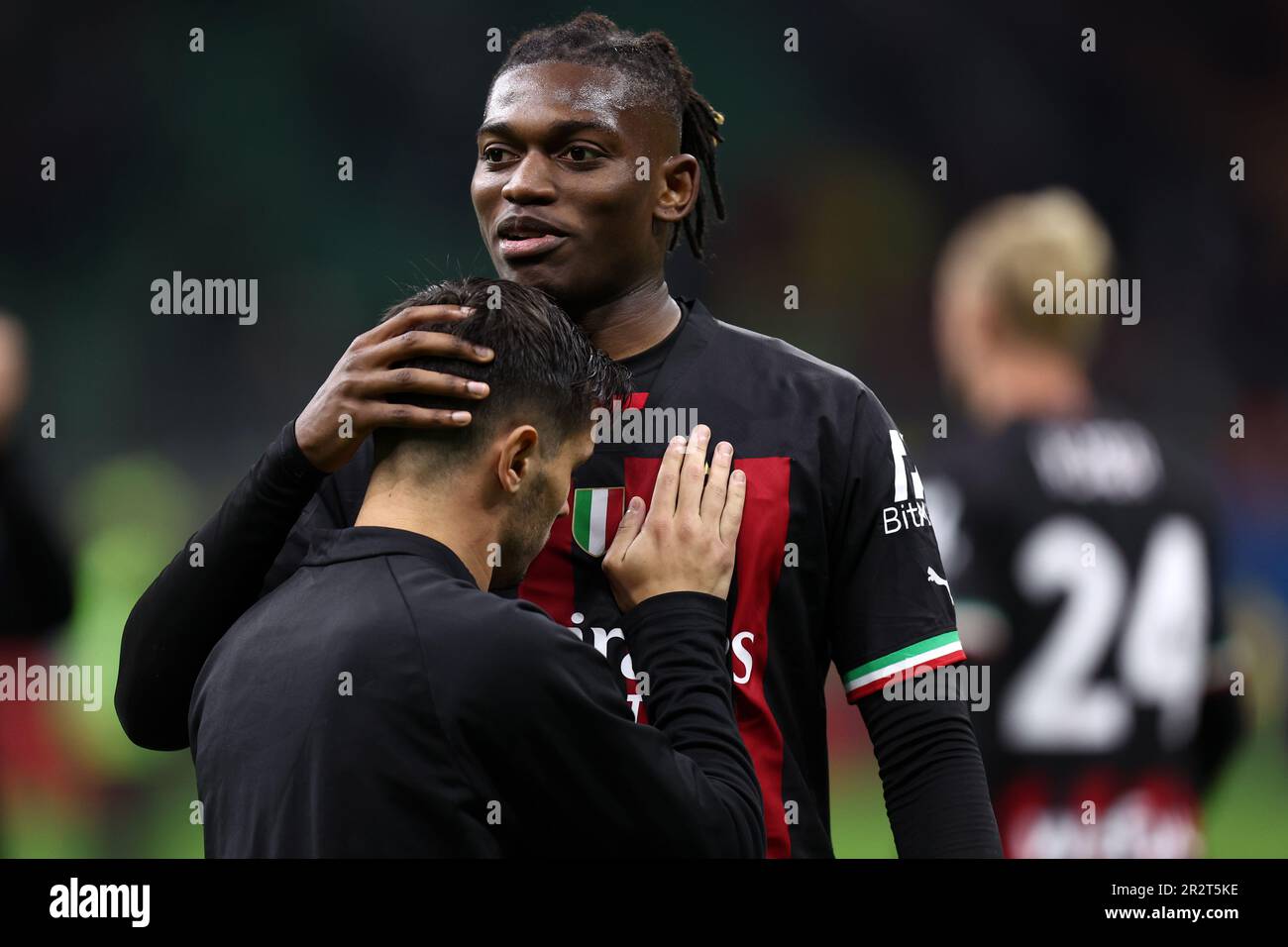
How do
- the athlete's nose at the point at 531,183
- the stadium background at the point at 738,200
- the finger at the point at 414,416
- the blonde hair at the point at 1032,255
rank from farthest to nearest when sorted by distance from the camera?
the stadium background at the point at 738,200 → the blonde hair at the point at 1032,255 → the athlete's nose at the point at 531,183 → the finger at the point at 414,416

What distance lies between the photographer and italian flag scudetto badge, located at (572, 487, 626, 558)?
1965 millimetres

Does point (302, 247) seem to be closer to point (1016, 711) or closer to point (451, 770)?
point (1016, 711)

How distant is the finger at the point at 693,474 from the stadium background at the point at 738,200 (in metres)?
3.42

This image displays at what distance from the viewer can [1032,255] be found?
4945mm

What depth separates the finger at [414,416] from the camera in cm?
170

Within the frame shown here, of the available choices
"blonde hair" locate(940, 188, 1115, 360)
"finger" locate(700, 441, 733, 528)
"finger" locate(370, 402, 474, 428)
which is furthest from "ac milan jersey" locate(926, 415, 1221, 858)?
"finger" locate(370, 402, 474, 428)

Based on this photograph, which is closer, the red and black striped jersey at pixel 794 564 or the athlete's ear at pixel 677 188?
the red and black striped jersey at pixel 794 564

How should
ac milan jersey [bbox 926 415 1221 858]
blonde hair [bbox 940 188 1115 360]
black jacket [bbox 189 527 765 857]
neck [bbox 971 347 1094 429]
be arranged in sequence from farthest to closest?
blonde hair [bbox 940 188 1115 360] → neck [bbox 971 347 1094 429] → ac milan jersey [bbox 926 415 1221 858] → black jacket [bbox 189 527 765 857]

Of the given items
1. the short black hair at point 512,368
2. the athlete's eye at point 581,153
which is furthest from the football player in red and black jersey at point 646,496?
the short black hair at point 512,368

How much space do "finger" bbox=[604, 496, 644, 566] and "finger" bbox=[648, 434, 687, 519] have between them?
2 centimetres

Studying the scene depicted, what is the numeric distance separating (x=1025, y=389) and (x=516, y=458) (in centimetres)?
325

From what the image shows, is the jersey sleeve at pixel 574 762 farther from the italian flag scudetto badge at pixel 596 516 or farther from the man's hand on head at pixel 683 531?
the italian flag scudetto badge at pixel 596 516

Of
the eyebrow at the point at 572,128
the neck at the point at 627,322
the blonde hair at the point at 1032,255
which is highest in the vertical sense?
the blonde hair at the point at 1032,255

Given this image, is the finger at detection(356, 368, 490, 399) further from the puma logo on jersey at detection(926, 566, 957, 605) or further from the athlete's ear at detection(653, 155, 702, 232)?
the puma logo on jersey at detection(926, 566, 957, 605)
